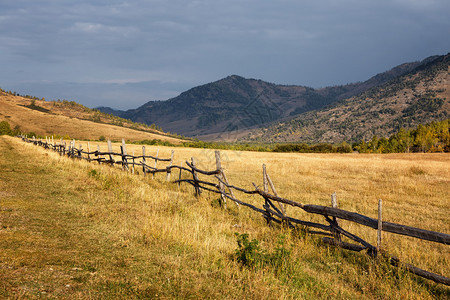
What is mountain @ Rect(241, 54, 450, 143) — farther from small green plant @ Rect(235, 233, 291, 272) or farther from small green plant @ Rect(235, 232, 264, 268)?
small green plant @ Rect(235, 232, 264, 268)

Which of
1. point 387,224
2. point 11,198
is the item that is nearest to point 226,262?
point 387,224

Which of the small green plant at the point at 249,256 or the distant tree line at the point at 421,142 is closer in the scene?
the small green plant at the point at 249,256

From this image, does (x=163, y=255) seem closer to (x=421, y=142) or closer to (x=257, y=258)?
(x=257, y=258)

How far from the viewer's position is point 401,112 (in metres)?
175

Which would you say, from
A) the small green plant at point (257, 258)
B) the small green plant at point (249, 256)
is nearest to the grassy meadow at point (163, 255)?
the small green plant at point (257, 258)

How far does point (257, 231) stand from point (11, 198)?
7.44 metres

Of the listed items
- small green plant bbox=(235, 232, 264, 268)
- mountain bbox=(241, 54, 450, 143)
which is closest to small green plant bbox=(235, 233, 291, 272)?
small green plant bbox=(235, 232, 264, 268)

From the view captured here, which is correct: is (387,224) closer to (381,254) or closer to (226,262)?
(381,254)

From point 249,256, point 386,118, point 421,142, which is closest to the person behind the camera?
point 249,256

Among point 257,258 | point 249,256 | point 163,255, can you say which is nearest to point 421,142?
point 257,258

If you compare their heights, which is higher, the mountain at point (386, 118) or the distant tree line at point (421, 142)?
the mountain at point (386, 118)

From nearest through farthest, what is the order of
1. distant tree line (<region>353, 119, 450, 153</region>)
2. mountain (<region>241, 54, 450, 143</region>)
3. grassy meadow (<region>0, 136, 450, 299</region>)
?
grassy meadow (<region>0, 136, 450, 299</region>)
distant tree line (<region>353, 119, 450, 153</region>)
mountain (<region>241, 54, 450, 143</region>)

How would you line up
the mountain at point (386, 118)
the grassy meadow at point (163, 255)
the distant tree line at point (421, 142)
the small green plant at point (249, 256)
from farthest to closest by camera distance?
the mountain at point (386, 118) → the distant tree line at point (421, 142) → the small green plant at point (249, 256) → the grassy meadow at point (163, 255)

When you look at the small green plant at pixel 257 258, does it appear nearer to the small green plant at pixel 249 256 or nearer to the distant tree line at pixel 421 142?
the small green plant at pixel 249 256
